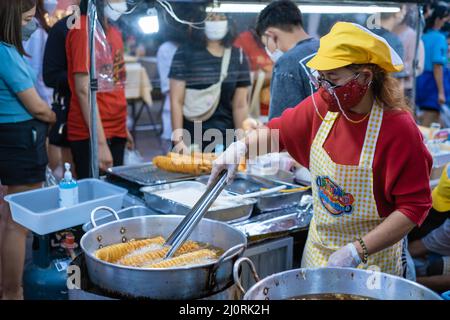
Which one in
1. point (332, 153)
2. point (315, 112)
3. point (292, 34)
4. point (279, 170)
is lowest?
point (279, 170)

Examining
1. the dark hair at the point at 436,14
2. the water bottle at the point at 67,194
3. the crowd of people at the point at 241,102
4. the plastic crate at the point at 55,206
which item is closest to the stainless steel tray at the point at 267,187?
the crowd of people at the point at 241,102

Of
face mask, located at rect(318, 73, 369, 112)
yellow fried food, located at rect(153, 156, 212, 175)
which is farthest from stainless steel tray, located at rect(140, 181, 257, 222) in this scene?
face mask, located at rect(318, 73, 369, 112)

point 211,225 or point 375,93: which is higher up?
point 375,93

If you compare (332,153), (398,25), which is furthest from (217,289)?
(398,25)

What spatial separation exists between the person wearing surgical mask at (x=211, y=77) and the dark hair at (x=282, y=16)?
0.64 m

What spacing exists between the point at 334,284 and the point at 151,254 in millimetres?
534

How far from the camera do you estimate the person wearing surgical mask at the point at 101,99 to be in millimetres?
2869

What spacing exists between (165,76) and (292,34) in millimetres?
1385

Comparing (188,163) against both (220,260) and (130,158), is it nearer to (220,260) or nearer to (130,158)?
(130,158)

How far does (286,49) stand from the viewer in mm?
2883

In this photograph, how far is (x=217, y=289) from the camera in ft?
4.61
